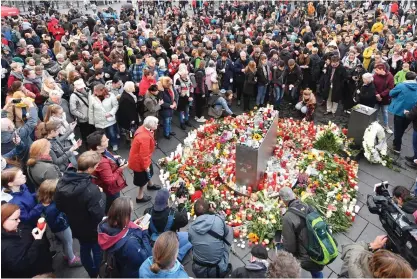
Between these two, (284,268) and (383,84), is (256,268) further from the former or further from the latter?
(383,84)

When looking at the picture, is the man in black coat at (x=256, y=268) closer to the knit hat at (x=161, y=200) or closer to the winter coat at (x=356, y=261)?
the winter coat at (x=356, y=261)

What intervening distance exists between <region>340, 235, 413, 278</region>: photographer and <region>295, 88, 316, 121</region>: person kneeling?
530 centimetres

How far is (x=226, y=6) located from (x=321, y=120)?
17386 mm

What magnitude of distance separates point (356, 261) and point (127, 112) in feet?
18.2

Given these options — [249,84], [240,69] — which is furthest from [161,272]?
[240,69]

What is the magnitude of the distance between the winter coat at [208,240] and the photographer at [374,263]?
1435 mm

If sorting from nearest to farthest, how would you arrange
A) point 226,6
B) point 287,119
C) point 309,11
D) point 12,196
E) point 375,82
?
A: point 12,196 → point 375,82 → point 287,119 → point 309,11 → point 226,6

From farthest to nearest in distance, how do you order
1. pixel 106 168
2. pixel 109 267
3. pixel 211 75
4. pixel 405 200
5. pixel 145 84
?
1. pixel 211 75
2. pixel 145 84
3. pixel 106 168
4. pixel 405 200
5. pixel 109 267

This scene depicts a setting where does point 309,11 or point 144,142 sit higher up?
point 309,11

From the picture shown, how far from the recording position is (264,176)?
6.68 m

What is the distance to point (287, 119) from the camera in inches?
346

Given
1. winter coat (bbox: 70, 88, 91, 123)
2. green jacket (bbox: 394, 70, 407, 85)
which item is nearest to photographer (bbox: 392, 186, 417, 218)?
green jacket (bbox: 394, 70, 407, 85)

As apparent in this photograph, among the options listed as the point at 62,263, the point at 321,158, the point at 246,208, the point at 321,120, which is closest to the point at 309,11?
the point at 321,120

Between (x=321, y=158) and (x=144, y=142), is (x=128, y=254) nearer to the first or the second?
(x=144, y=142)
